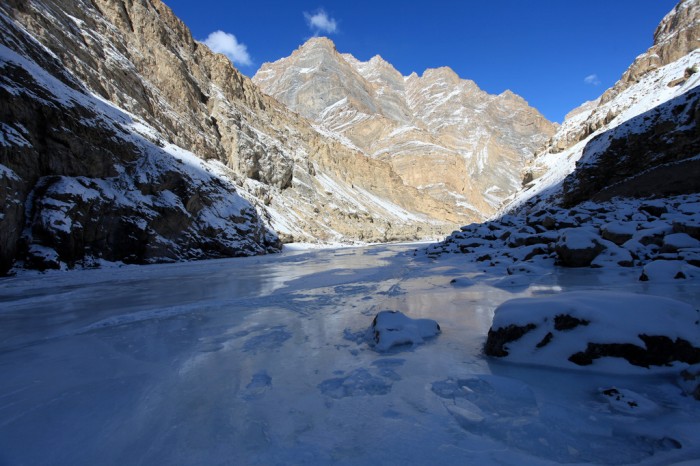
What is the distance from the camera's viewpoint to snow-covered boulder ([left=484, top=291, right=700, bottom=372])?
234 centimetres

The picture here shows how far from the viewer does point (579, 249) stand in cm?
697

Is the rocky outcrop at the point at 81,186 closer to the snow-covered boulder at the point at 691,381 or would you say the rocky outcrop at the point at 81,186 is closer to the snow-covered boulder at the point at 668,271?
the snow-covered boulder at the point at 691,381

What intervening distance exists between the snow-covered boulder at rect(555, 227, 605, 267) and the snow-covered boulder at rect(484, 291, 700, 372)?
4770mm

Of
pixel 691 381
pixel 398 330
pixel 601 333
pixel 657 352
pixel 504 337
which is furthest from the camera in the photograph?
pixel 398 330

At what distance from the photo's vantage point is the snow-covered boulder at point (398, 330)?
3.24 meters

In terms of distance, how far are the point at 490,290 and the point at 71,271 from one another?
558 inches

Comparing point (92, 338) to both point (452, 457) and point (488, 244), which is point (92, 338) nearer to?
point (452, 457)

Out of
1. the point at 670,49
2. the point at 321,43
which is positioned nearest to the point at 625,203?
the point at 670,49

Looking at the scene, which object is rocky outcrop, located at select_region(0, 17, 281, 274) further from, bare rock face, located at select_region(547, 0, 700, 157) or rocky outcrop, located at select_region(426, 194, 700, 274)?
bare rock face, located at select_region(547, 0, 700, 157)

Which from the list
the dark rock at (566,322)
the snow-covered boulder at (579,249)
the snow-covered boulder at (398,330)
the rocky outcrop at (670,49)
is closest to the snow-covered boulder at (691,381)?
the dark rock at (566,322)

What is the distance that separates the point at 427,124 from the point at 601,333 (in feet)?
562

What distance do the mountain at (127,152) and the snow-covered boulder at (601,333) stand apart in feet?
47.8

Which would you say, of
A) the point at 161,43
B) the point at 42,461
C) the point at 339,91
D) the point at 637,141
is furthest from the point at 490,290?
the point at 339,91

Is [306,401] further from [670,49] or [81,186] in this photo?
[670,49]
